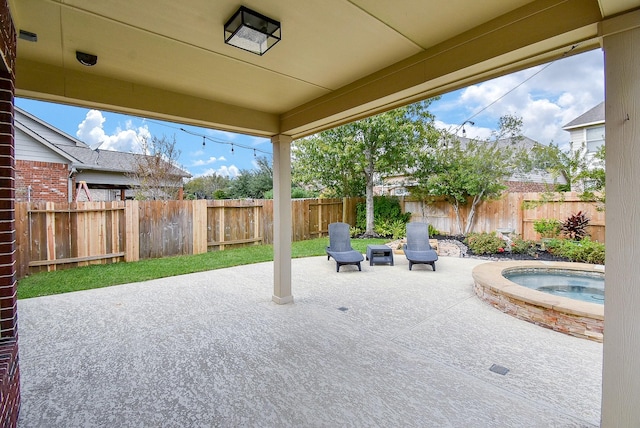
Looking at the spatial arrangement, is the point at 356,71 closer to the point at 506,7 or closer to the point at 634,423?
the point at 506,7

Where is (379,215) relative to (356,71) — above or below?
below

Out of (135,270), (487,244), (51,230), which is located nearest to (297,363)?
(135,270)

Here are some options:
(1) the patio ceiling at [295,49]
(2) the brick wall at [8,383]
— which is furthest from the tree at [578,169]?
(2) the brick wall at [8,383]

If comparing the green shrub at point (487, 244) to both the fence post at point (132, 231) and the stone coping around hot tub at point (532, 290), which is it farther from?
the fence post at point (132, 231)

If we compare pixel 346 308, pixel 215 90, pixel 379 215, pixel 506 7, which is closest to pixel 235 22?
pixel 215 90

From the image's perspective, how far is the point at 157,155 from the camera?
12.0m

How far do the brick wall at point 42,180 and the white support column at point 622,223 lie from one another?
12.7m

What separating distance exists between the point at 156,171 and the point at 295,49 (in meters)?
11.1

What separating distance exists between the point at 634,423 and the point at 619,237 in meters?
1.01

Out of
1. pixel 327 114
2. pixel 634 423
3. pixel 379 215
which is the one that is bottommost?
pixel 634 423

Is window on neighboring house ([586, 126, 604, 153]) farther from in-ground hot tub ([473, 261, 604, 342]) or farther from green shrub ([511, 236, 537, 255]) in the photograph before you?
in-ground hot tub ([473, 261, 604, 342])

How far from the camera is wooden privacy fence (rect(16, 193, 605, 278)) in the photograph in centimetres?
648

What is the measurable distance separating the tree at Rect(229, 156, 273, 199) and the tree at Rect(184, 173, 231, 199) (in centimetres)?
68

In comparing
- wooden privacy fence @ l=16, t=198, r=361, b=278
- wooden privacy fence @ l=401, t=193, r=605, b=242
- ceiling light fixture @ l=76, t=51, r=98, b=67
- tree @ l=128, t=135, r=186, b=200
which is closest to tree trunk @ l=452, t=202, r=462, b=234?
wooden privacy fence @ l=401, t=193, r=605, b=242
